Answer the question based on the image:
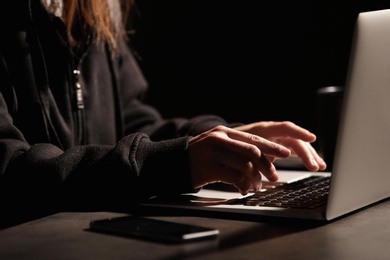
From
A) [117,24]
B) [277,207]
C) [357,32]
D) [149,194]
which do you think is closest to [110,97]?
[117,24]

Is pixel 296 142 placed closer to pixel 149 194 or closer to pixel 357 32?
pixel 149 194

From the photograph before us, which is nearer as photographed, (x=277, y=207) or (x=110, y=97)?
(x=277, y=207)

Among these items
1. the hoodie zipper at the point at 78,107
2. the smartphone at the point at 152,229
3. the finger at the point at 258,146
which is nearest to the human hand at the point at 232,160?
the finger at the point at 258,146

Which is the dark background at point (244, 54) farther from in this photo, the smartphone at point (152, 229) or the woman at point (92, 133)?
the smartphone at point (152, 229)

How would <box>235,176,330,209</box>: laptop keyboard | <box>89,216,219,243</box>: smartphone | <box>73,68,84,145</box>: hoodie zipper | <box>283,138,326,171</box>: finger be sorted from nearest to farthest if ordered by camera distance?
<box>89,216,219,243</box>: smartphone
<box>235,176,330,209</box>: laptop keyboard
<box>283,138,326,171</box>: finger
<box>73,68,84,145</box>: hoodie zipper

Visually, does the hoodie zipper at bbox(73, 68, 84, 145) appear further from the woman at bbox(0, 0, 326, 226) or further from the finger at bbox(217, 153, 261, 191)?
the finger at bbox(217, 153, 261, 191)

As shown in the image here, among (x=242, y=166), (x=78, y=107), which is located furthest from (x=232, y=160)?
(x=78, y=107)

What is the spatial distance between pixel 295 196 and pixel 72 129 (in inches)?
26.1

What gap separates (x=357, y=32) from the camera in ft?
2.42

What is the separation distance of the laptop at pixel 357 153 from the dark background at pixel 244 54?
1.15 metres

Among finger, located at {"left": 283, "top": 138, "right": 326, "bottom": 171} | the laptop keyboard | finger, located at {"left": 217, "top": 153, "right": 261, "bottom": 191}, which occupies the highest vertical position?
finger, located at {"left": 217, "top": 153, "right": 261, "bottom": 191}

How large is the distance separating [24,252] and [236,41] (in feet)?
5.29

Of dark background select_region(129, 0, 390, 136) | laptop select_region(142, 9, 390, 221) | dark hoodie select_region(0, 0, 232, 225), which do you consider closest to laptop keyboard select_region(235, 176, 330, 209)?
laptop select_region(142, 9, 390, 221)

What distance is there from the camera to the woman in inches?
37.2
